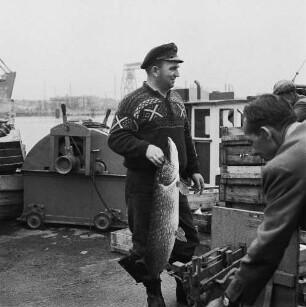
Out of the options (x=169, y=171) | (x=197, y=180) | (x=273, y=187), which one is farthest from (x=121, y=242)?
(x=273, y=187)

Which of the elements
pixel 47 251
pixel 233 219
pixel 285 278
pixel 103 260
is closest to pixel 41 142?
pixel 47 251

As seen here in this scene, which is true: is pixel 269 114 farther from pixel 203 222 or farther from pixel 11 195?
pixel 11 195

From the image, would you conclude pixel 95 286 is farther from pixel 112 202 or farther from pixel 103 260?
pixel 112 202

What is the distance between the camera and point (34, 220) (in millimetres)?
7906

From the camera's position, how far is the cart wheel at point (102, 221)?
752 centimetres

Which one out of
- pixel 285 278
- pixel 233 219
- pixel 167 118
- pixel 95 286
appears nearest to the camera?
pixel 285 278

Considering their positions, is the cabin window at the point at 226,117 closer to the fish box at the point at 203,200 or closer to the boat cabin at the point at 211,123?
the boat cabin at the point at 211,123

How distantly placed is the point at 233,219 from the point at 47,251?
347 centimetres

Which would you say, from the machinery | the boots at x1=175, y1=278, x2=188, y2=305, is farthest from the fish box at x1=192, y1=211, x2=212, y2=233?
the boots at x1=175, y1=278, x2=188, y2=305

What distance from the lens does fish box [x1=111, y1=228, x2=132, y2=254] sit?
247 inches

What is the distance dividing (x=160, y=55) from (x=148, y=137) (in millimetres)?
748

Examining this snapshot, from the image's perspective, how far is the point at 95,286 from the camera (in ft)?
17.3

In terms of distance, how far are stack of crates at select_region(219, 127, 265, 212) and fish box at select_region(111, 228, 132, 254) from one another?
133 centimetres

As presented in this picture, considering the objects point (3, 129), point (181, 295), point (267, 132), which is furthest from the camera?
point (3, 129)
